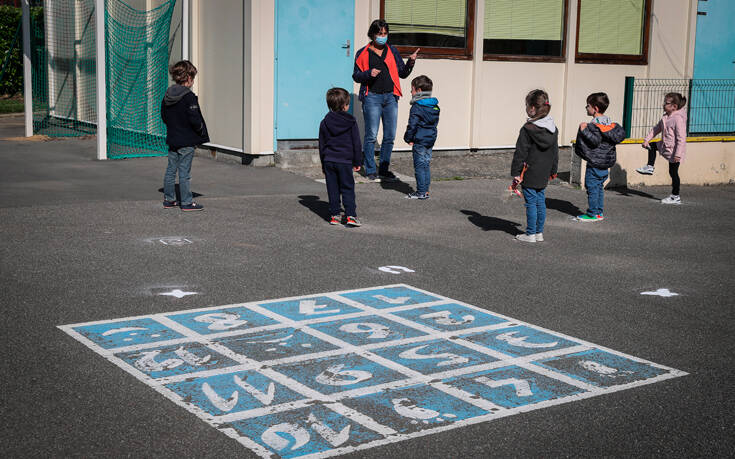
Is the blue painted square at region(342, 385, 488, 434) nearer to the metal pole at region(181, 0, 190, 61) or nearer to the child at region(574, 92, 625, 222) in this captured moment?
the child at region(574, 92, 625, 222)

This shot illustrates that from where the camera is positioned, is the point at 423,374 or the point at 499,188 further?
the point at 499,188

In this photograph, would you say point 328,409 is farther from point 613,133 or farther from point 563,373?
point 613,133

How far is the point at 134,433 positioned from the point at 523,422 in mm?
1847

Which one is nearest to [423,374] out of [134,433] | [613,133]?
[134,433]

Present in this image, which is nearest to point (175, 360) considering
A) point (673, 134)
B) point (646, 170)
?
point (673, 134)

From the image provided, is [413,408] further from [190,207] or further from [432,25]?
[432,25]

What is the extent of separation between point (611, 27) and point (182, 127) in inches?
379

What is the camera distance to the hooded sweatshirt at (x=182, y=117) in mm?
10172

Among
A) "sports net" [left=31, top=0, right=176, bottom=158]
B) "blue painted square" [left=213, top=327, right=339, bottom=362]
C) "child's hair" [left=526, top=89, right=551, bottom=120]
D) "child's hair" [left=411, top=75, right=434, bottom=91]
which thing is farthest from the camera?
"sports net" [left=31, top=0, right=176, bottom=158]

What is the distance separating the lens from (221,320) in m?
6.02

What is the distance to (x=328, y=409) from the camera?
14.7 feet

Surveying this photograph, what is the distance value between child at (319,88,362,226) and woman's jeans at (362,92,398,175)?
3094 mm

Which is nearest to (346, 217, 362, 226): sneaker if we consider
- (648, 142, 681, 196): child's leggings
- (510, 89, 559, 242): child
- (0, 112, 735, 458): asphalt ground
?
(0, 112, 735, 458): asphalt ground

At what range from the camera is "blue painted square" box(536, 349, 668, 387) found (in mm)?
5027
